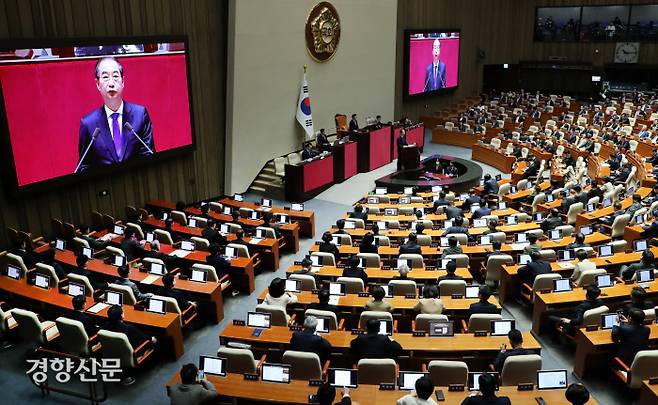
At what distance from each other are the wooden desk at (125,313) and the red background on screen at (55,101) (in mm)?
2917

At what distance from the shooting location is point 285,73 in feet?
56.7

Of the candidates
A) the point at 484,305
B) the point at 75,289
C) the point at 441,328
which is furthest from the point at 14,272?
the point at 484,305

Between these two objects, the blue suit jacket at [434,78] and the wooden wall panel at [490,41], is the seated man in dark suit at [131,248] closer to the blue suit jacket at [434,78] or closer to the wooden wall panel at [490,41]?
the wooden wall panel at [490,41]

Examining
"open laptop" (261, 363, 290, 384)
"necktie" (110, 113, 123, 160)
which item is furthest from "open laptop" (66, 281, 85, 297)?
"necktie" (110, 113, 123, 160)

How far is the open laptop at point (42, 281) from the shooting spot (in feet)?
28.4

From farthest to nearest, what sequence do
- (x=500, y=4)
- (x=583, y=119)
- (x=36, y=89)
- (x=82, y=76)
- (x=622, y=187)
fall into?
(x=500, y=4), (x=583, y=119), (x=622, y=187), (x=82, y=76), (x=36, y=89)

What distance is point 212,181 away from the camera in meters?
16.1

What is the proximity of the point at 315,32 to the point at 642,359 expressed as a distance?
14.3 metres

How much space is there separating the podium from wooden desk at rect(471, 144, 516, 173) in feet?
10.9

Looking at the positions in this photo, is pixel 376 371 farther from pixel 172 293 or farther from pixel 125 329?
pixel 172 293

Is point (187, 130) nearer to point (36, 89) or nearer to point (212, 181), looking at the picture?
point (212, 181)

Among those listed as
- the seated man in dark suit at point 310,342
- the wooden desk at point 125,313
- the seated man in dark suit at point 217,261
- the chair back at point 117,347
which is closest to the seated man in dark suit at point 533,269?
the seated man in dark suit at point 310,342

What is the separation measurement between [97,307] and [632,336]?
699 centimetres

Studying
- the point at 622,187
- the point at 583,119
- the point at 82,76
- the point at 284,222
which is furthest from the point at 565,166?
the point at 82,76
